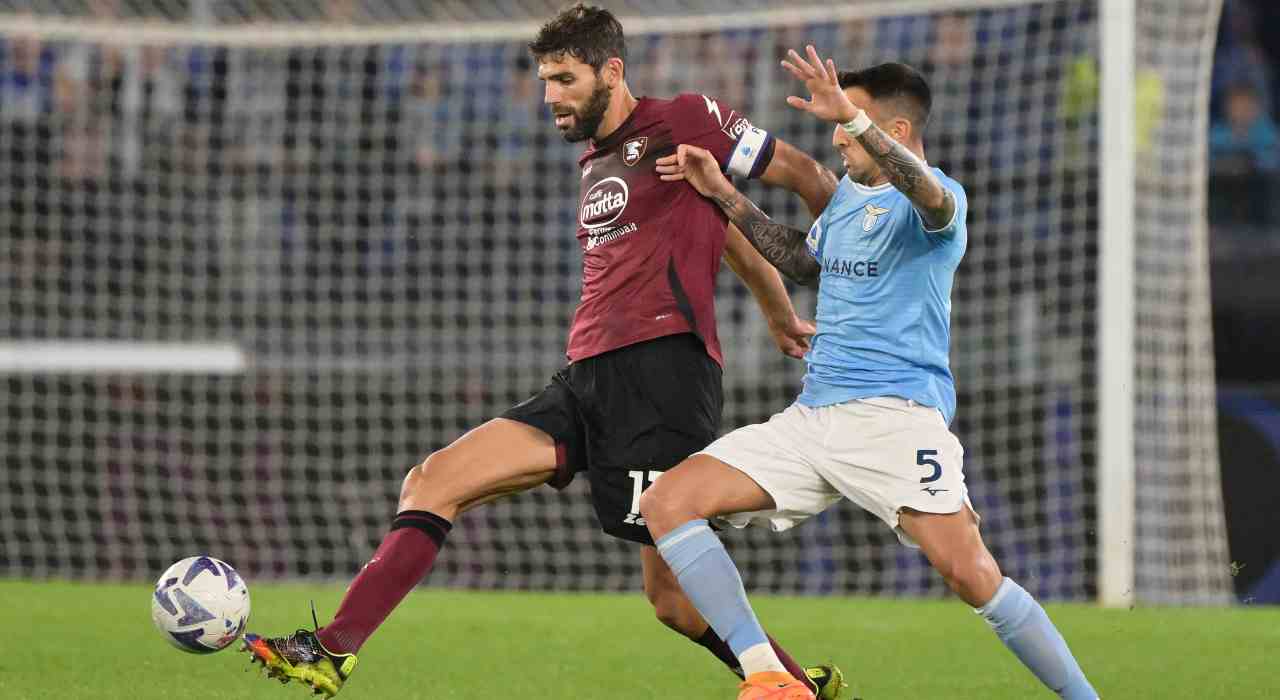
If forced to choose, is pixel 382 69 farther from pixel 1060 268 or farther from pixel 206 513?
pixel 1060 268

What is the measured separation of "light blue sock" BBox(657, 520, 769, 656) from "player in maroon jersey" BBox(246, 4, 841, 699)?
1.28ft

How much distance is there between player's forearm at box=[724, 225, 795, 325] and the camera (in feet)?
15.3

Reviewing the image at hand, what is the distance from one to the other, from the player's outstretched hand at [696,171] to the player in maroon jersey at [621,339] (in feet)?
0.21

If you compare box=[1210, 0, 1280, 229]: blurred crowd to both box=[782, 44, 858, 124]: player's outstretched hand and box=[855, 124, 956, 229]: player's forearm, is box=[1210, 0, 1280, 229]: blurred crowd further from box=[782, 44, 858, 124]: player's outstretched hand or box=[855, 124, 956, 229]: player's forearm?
box=[782, 44, 858, 124]: player's outstretched hand

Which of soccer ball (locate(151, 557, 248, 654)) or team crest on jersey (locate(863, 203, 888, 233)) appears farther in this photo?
soccer ball (locate(151, 557, 248, 654))

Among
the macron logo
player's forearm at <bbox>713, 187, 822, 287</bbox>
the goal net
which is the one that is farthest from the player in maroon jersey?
the goal net

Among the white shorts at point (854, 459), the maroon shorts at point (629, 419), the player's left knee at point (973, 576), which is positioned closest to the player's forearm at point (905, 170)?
the white shorts at point (854, 459)

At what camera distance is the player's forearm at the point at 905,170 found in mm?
3693

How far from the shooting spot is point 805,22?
8.70 metres

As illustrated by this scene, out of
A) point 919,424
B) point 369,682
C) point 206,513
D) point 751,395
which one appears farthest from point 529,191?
point 919,424

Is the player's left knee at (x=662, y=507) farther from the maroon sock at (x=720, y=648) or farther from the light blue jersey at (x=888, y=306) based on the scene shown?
the maroon sock at (x=720, y=648)

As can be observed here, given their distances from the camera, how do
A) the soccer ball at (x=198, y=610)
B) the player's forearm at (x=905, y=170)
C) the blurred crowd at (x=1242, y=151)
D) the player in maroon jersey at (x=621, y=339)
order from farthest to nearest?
1. the blurred crowd at (x=1242, y=151)
2. the player in maroon jersey at (x=621, y=339)
3. the soccer ball at (x=198, y=610)
4. the player's forearm at (x=905, y=170)

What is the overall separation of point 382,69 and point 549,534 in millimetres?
2899

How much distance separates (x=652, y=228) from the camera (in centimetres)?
444
